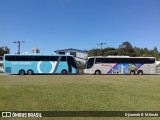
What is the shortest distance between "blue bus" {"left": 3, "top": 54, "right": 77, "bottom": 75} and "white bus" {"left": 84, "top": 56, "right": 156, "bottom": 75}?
9.78ft

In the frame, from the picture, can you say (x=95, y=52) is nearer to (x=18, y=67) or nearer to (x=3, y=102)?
(x=18, y=67)

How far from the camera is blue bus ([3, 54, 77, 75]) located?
1352 inches

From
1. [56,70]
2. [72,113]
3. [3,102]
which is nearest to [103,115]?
[72,113]

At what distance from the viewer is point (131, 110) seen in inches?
307

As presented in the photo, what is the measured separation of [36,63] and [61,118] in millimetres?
28273

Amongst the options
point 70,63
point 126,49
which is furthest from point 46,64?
point 126,49

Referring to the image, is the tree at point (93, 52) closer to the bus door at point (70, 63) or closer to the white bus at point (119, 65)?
the white bus at point (119, 65)

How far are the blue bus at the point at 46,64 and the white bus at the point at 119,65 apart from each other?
2982 millimetres

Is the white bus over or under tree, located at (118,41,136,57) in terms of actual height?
under

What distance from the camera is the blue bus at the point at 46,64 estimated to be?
3434cm

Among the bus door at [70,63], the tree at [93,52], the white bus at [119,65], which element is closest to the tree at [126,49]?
the tree at [93,52]

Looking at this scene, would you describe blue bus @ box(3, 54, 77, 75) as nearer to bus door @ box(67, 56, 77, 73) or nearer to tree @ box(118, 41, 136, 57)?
bus door @ box(67, 56, 77, 73)

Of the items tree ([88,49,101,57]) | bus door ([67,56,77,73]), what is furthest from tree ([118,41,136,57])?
bus door ([67,56,77,73])

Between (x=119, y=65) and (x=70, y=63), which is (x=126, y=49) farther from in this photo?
(x=70, y=63)
